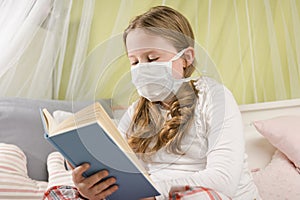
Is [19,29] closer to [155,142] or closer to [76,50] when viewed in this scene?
[76,50]

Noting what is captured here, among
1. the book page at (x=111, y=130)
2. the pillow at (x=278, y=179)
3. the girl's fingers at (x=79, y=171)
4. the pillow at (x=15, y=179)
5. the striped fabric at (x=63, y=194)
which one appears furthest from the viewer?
the pillow at (x=278, y=179)

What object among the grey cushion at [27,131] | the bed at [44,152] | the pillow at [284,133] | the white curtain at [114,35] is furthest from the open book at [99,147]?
the pillow at [284,133]

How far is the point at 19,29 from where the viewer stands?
1.58 metres

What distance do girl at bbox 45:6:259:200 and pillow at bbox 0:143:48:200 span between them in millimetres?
359

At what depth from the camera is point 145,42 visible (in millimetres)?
988

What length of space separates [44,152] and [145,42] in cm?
71

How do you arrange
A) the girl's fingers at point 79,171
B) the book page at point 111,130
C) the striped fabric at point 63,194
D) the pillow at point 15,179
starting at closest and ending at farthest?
the book page at point 111,130
the girl's fingers at point 79,171
the striped fabric at point 63,194
the pillow at point 15,179

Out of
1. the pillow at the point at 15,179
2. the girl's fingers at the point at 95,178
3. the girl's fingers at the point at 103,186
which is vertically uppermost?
the girl's fingers at the point at 95,178

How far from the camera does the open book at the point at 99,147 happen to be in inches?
32.7

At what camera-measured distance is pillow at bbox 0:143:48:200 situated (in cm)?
128

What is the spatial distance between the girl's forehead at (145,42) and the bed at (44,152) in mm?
536

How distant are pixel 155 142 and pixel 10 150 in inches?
21.7

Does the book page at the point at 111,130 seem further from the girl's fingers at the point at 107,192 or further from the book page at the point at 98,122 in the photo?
the girl's fingers at the point at 107,192

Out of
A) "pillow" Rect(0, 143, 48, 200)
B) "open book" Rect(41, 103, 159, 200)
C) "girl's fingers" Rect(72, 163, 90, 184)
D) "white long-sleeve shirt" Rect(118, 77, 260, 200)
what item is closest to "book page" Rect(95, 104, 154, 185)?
"open book" Rect(41, 103, 159, 200)
